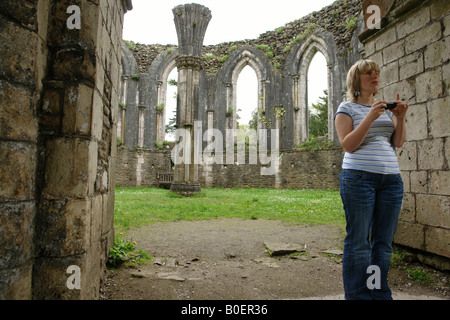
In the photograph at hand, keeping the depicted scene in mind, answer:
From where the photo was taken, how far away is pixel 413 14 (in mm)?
3346

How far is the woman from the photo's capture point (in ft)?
6.23

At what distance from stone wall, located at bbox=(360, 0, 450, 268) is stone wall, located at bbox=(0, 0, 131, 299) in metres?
3.35

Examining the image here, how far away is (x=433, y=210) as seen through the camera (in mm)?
3076

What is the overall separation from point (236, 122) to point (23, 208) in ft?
52.5

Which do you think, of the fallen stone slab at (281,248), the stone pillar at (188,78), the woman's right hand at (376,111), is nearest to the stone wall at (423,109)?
the fallen stone slab at (281,248)

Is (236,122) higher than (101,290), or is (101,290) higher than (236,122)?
(236,122)

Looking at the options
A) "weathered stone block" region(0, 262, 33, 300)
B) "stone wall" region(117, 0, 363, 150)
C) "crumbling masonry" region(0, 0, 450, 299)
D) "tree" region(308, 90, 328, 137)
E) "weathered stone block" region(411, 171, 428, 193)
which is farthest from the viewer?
"tree" region(308, 90, 328, 137)

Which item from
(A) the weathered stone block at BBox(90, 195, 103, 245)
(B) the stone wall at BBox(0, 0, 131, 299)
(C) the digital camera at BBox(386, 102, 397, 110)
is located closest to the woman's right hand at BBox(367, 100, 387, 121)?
(C) the digital camera at BBox(386, 102, 397, 110)

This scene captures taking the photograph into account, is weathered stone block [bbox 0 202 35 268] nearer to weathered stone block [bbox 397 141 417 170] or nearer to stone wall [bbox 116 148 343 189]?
weathered stone block [bbox 397 141 417 170]
